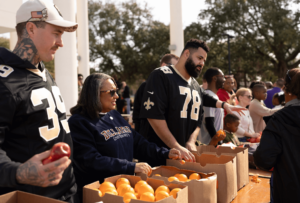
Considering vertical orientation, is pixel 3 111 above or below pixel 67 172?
above

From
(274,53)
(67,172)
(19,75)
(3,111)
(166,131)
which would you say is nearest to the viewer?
(3,111)

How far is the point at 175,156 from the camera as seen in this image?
2.33 m

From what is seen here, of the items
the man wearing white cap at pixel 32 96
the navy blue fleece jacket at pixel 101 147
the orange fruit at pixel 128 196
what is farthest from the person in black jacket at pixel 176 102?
the man wearing white cap at pixel 32 96

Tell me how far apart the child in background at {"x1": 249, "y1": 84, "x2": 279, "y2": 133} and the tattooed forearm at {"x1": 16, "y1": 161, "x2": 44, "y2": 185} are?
5158 mm

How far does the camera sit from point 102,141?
212 cm

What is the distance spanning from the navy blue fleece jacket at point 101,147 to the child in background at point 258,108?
3793 mm

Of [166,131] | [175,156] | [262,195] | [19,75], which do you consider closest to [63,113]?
[19,75]

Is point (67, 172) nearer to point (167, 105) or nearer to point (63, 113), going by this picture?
point (63, 113)

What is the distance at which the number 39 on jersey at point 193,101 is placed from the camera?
111 inches

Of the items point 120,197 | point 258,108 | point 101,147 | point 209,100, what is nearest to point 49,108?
point 120,197

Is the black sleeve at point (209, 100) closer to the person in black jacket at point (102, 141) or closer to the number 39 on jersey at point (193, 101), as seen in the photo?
the number 39 on jersey at point (193, 101)

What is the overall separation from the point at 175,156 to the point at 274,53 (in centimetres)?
2216

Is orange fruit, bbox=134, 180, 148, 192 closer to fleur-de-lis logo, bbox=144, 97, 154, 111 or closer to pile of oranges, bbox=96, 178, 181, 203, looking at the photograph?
pile of oranges, bbox=96, 178, 181, 203

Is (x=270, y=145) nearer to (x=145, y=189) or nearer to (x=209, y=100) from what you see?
(x=145, y=189)
